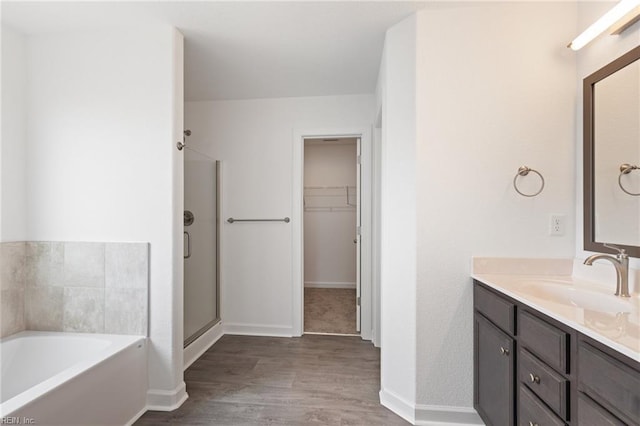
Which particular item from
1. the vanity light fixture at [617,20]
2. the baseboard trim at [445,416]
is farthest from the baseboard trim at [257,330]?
the vanity light fixture at [617,20]

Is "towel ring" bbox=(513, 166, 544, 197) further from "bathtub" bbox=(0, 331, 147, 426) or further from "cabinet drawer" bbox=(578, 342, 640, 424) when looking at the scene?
"bathtub" bbox=(0, 331, 147, 426)

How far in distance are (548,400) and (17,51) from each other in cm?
344

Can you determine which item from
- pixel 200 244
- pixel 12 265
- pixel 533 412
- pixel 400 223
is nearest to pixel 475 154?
pixel 400 223

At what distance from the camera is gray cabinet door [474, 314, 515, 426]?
1.34 m

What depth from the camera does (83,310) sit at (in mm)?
1921

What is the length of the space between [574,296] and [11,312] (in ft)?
10.6

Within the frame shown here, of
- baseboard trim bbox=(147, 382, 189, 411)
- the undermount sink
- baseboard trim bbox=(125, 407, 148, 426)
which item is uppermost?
the undermount sink

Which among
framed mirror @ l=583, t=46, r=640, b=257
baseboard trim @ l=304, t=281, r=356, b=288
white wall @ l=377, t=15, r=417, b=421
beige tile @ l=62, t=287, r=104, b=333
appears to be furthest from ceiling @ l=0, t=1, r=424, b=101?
baseboard trim @ l=304, t=281, r=356, b=288

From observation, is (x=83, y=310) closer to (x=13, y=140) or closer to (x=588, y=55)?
(x=13, y=140)

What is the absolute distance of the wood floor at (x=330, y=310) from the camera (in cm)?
319

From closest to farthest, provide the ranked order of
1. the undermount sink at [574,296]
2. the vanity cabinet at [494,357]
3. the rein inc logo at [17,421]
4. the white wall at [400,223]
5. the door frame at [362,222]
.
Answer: the rein inc logo at [17,421] < the undermount sink at [574,296] < the vanity cabinet at [494,357] < the white wall at [400,223] < the door frame at [362,222]

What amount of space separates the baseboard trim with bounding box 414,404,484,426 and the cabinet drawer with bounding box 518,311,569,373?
0.73 metres

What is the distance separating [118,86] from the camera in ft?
6.29

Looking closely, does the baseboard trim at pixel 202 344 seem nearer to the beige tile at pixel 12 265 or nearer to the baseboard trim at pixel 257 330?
the baseboard trim at pixel 257 330
